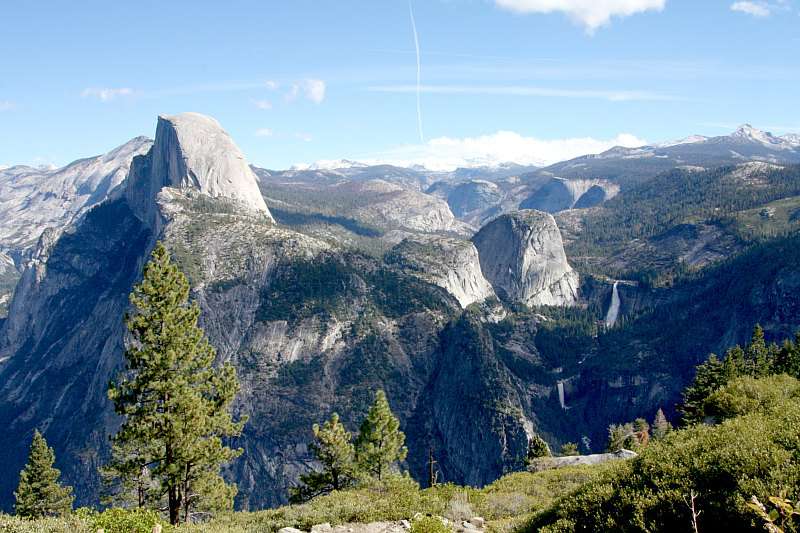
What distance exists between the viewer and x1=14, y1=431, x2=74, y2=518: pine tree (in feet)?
167

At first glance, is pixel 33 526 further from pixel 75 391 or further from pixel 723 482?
pixel 75 391

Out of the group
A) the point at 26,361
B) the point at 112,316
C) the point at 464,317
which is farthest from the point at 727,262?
the point at 26,361

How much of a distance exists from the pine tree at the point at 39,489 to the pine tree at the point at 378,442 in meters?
31.2

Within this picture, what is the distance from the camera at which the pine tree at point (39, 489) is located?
167 ft

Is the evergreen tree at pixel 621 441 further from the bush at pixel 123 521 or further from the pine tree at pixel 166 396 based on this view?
the bush at pixel 123 521

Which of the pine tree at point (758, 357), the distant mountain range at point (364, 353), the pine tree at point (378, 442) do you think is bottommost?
the distant mountain range at point (364, 353)

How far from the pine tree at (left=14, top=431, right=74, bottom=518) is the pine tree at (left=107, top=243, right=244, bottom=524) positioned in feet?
111

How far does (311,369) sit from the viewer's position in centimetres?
13400

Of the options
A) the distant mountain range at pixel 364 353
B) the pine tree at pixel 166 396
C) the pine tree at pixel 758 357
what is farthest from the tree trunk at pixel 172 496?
the distant mountain range at pixel 364 353

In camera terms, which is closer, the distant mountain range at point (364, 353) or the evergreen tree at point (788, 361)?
the evergreen tree at point (788, 361)

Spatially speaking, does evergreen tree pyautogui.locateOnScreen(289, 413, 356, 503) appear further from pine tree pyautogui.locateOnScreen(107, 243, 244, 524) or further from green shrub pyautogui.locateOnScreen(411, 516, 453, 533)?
green shrub pyautogui.locateOnScreen(411, 516, 453, 533)

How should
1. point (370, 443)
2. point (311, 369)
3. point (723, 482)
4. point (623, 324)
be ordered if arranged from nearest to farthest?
point (723, 482), point (370, 443), point (311, 369), point (623, 324)

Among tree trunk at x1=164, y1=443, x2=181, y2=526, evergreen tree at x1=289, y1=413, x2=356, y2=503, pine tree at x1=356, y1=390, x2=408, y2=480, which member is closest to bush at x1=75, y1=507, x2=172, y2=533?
tree trunk at x1=164, y1=443, x2=181, y2=526

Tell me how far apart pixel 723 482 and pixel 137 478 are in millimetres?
27724
